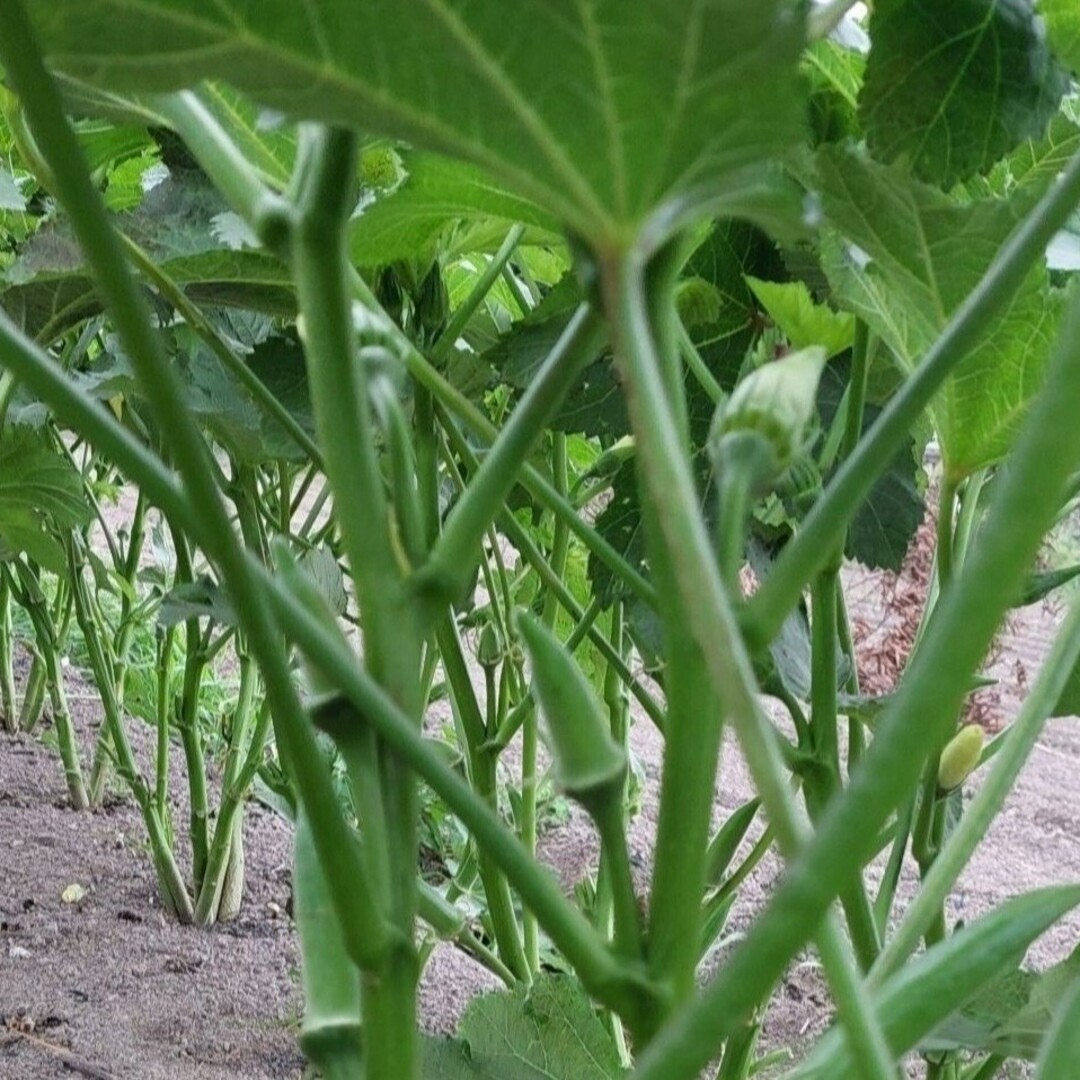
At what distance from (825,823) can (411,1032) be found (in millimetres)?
73

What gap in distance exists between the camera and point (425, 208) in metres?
0.34

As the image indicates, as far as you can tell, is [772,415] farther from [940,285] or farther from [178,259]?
[178,259]

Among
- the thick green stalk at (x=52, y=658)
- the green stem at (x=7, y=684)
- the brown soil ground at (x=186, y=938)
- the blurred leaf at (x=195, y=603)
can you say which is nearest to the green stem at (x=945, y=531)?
the blurred leaf at (x=195, y=603)

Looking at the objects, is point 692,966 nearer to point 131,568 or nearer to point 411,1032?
point 411,1032

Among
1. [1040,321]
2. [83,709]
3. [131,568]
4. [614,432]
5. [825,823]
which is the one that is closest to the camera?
[825,823]

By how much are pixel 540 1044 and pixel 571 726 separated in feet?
0.70

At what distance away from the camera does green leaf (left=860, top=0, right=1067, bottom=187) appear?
0.90ft

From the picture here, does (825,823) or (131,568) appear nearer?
(825,823)

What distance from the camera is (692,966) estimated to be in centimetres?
18

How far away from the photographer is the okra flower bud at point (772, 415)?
7.4 inches

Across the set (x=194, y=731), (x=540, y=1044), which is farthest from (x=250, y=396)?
(x=194, y=731)

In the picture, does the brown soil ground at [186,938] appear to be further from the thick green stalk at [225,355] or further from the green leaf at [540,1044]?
the thick green stalk at [225,355]

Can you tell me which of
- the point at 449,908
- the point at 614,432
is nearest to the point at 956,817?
the point at 614,432

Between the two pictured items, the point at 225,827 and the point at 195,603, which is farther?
the point at 225,827
